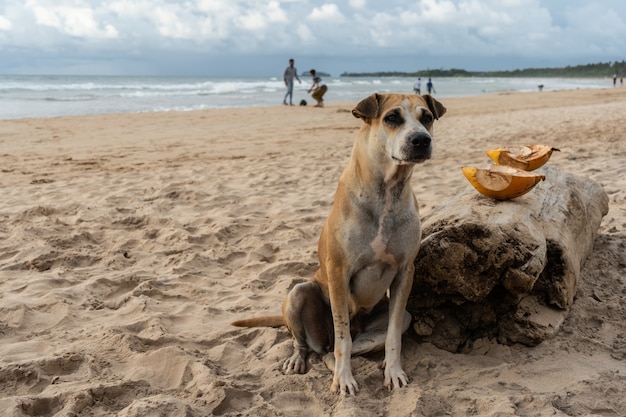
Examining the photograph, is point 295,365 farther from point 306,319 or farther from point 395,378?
point 395,378

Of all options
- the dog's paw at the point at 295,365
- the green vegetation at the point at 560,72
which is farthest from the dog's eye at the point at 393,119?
the green vegetation at the point at 560,72

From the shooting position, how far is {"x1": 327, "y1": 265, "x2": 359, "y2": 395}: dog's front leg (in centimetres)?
344

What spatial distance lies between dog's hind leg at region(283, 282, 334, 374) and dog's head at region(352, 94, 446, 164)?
1.22m

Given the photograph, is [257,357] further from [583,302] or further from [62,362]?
[583,302]

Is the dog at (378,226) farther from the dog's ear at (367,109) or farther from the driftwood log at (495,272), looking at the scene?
the driftwood log at (495,272)

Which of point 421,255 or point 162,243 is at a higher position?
point 421,255

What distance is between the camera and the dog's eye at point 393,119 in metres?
3.34

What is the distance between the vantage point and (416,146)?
3178 millimetres

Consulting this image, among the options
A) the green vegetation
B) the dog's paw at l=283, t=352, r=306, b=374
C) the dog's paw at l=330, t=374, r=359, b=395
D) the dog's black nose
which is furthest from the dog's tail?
the green vegetation

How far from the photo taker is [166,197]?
7.86 metres

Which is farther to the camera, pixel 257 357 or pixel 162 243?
pixel 162 243

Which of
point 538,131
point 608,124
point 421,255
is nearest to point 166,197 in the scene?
point 421,255

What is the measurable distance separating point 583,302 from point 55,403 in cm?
380

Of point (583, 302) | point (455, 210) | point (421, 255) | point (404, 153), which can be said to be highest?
point (404, 153)
